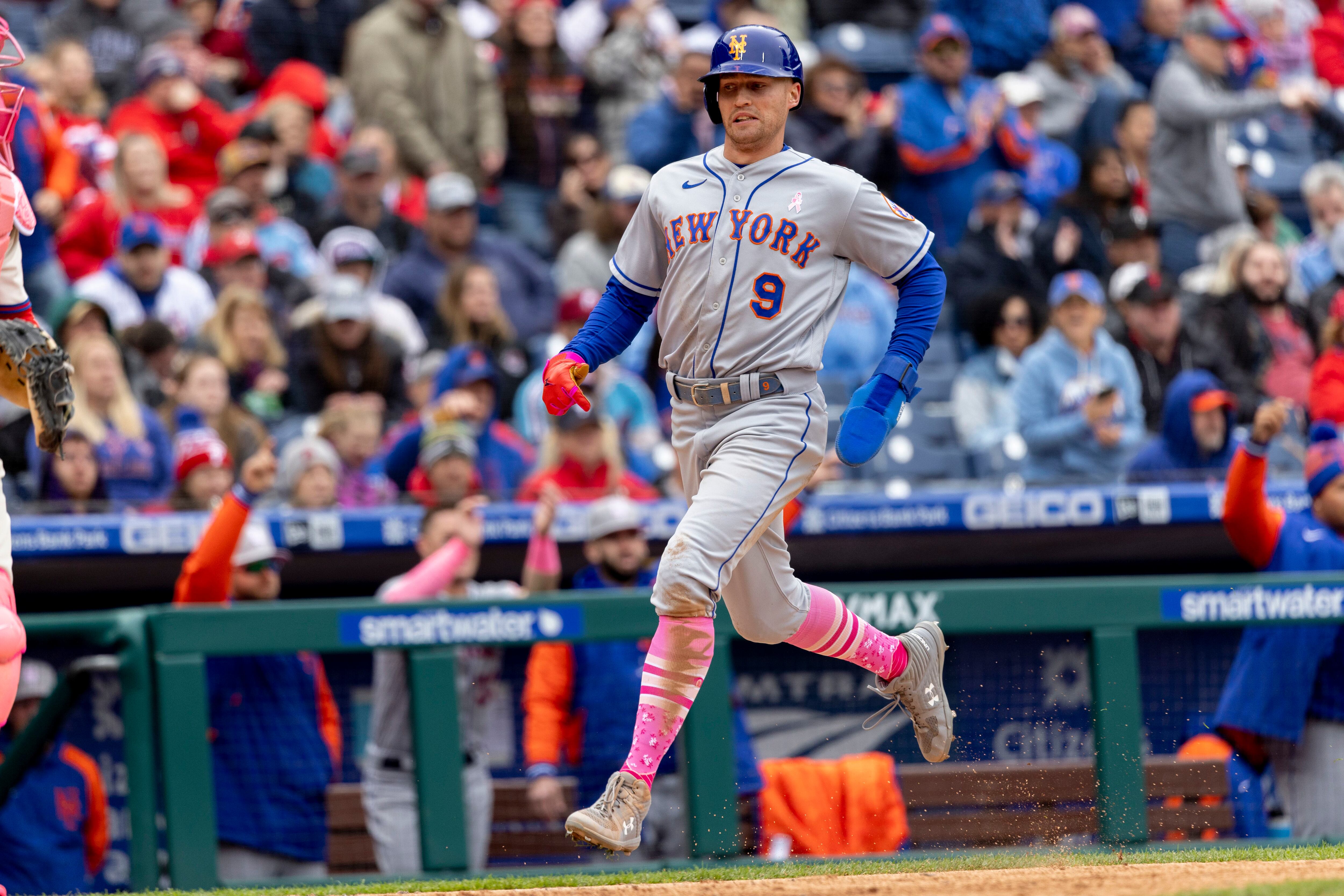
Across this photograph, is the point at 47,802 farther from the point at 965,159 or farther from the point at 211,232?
the point at 965,159

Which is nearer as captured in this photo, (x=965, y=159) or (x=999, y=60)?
(x=965, y=159)

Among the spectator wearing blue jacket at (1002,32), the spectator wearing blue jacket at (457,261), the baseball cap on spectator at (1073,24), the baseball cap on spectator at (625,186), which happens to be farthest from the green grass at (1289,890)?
the spectator wearing blue jacket at (1002,32)

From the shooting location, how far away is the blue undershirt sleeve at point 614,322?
4.51 metres

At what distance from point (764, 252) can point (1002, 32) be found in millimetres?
8524

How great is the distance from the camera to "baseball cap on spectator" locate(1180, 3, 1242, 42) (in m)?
10.8

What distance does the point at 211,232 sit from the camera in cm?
921

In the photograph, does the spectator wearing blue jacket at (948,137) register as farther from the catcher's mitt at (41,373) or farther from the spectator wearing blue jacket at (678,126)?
the catcher's mitt at (41,373)

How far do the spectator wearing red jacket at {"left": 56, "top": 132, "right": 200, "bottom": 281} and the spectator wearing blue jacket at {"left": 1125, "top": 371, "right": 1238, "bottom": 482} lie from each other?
5.15 metres

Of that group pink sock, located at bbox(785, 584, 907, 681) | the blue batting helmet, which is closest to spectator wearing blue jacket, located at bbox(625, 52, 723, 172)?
the blue batting helmet

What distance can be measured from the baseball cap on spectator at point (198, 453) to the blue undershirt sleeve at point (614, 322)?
2703 millimetres

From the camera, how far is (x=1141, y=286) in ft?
30.0

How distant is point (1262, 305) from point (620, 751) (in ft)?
17.9

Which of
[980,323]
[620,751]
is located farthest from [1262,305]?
[620,751]

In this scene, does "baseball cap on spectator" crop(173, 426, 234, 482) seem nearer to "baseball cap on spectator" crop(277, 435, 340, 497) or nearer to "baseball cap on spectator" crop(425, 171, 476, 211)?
"baseball cap on spectator" crop(277, 435, 340, 497)
